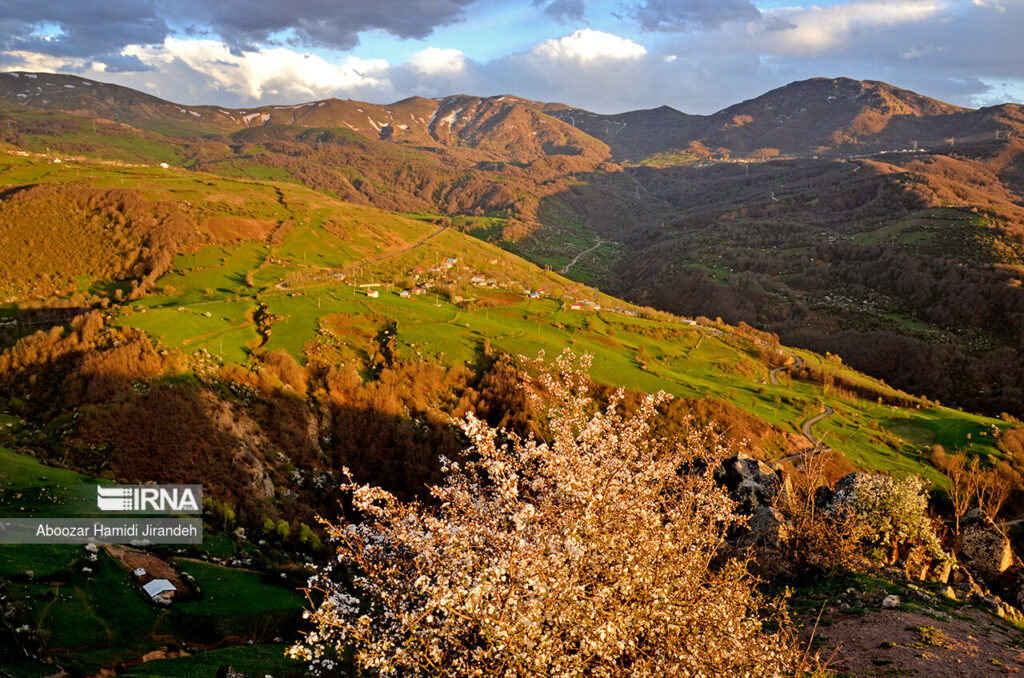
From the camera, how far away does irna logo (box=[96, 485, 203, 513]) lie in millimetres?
22922

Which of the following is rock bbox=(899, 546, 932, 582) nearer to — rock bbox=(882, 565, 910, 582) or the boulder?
rock bbox=(882, 565, 910, 582)

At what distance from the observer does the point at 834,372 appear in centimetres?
8169

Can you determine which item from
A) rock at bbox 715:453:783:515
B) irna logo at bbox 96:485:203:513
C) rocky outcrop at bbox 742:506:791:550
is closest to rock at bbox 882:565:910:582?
rocky outcrop at bbox 742:506:791:550

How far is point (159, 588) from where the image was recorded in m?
17.2

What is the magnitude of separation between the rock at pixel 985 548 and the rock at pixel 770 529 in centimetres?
1054

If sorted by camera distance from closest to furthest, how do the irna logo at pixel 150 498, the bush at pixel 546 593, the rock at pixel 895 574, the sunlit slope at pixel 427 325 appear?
the bush at pixel 546 593, the rock at pixel 895 574, the irna logo at pixel 150 498, the sunlit slope at pixel 427 325

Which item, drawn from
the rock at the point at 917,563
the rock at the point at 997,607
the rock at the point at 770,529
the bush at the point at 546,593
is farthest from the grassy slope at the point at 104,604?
the rock at the point at 917,563

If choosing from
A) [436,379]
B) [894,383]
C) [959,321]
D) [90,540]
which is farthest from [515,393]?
[959,321]

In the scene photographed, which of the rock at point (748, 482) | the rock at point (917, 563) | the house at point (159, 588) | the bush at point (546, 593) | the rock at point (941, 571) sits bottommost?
the rock at point (941, 571)

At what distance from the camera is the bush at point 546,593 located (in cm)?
767

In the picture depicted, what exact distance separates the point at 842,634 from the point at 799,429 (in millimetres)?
43737

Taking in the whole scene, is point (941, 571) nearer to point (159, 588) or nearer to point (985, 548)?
point (985, 548)

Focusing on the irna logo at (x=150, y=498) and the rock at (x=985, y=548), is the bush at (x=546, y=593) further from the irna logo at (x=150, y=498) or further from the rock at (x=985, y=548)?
the rock at (x=985, y=548)

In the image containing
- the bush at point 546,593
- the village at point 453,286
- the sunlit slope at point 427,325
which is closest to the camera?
the bush at point 546,593
